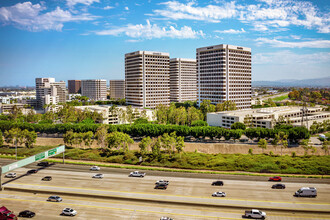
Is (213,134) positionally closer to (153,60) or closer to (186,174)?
(186,174)

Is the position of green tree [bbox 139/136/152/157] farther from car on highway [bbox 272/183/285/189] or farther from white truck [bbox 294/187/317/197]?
white truck [bbox 294/187/317/197]

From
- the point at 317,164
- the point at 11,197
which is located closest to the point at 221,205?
the point at 317,164

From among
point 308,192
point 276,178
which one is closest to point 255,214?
point 308,192

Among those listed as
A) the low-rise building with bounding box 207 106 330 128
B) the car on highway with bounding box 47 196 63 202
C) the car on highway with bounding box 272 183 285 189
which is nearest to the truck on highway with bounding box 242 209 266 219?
the car on highway with bounding box 272 183 285 189

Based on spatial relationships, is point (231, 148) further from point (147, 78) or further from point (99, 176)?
point (147, 78)

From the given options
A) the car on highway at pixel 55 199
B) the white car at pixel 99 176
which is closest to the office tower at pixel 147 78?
the white car at pixel 99 176
